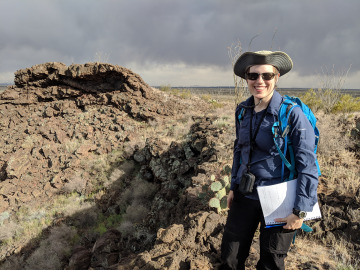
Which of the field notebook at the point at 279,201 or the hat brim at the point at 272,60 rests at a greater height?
the hat brim at the point at 272,60

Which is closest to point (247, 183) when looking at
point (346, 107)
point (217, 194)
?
point (217, 194)

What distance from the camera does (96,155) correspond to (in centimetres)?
1105

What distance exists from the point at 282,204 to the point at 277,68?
1.08 metres

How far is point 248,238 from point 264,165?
2.26 ft

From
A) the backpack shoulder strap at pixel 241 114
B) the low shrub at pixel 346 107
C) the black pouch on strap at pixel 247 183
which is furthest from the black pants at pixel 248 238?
the low shrub at pixel 346 107

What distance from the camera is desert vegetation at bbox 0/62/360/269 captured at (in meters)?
2.85

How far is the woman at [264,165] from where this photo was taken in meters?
1.56

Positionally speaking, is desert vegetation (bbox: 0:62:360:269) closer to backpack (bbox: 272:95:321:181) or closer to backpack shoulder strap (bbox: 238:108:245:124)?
backpack (bbox: 272:95:321:181)

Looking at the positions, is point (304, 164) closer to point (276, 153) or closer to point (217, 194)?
point (276, 153)

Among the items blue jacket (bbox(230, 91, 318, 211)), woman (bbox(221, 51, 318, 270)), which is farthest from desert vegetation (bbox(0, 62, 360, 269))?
blue jacket (bbox(230, 91, 318, 211))

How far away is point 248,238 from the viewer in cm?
196

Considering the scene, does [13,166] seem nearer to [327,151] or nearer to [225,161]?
[225,161]

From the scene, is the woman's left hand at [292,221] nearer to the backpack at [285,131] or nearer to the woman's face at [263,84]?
the backpack at [285,131]

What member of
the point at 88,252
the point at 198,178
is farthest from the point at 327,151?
the point at 88,252
